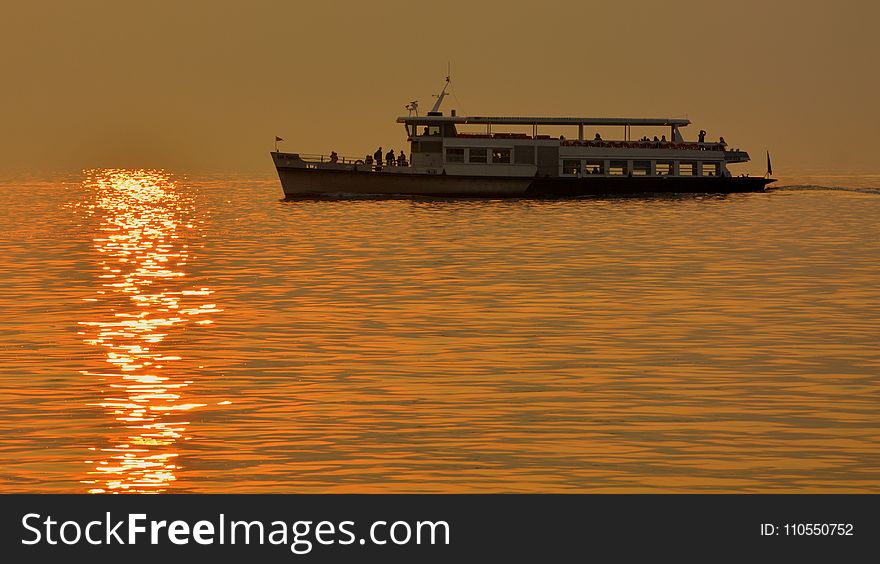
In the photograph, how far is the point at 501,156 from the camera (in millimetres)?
125688

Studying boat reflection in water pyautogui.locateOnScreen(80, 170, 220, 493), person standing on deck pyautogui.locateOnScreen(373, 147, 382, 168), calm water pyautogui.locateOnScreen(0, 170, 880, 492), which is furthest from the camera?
person standing on deck pyautogui.locateOnScreen(373, 147, 382, 168)

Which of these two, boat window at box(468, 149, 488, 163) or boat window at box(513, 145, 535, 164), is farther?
boat window at box(513, 145, 535, 164)

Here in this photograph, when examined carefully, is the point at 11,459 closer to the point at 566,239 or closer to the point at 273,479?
the point at 273,479

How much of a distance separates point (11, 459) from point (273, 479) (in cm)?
376

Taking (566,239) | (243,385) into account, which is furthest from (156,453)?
(566,239)

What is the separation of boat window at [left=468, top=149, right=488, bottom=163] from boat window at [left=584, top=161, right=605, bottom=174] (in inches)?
315

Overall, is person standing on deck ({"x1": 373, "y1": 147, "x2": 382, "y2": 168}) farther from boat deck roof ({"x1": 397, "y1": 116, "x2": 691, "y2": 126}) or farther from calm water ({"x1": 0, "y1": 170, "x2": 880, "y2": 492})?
calm water ({"x1": 0, "y1": 170, "x2": 880, "y2": 492})

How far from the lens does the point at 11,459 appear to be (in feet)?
77.0

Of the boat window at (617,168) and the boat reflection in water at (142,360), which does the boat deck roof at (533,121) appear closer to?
the boat window at (617,168)

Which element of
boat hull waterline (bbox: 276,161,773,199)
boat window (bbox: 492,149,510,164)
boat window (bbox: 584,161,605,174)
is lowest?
boat hull waterline (bbox: 276,161,773,199)

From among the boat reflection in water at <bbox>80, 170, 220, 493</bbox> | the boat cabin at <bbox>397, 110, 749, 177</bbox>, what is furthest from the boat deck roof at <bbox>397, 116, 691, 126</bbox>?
the boat reflection in water at <bbox>80, 170, 220, 493</bbox>

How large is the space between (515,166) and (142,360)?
3645 inches

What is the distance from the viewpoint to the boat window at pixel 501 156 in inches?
4934

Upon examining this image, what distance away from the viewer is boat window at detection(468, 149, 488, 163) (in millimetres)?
124375
